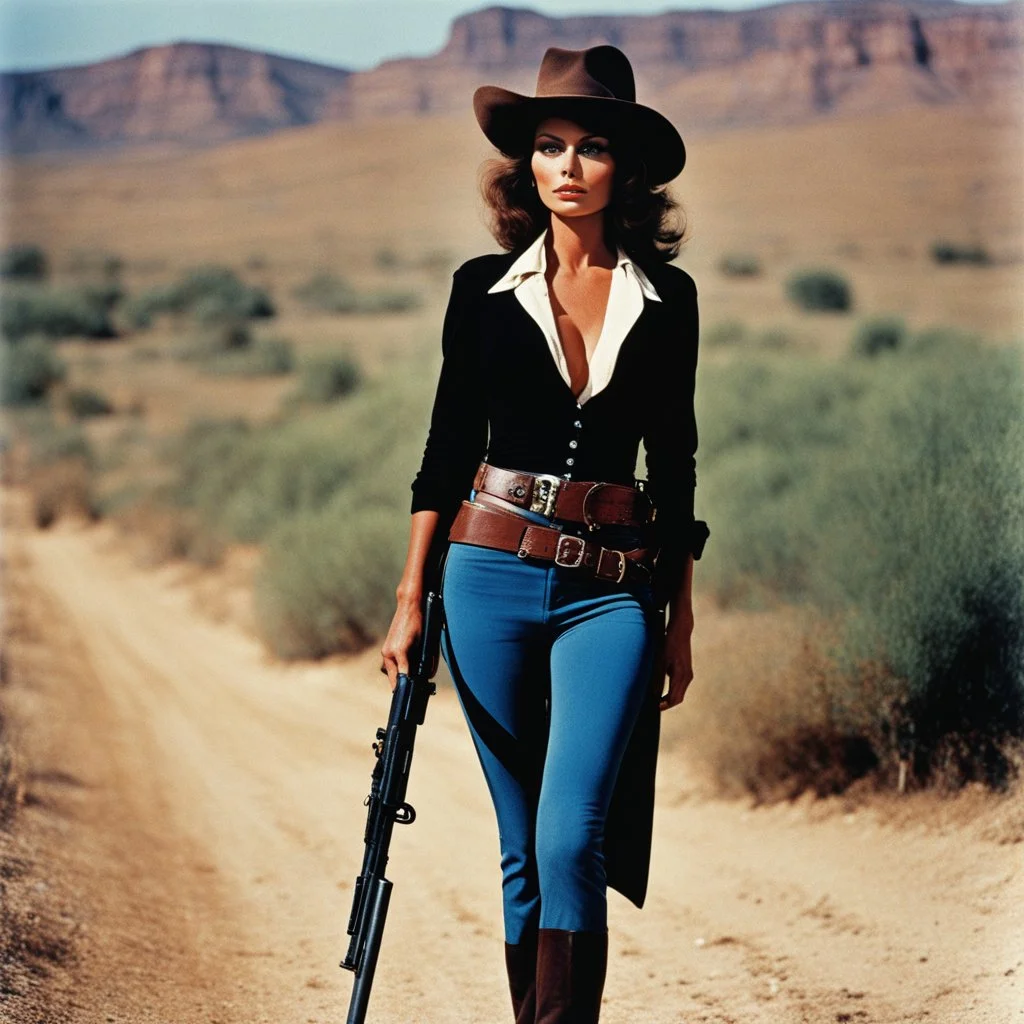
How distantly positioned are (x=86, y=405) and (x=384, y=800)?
22879mm

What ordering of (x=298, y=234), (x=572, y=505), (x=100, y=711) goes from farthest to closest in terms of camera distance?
(x=298, y=234) → (x=100, y=711) → (x=572, y=505)

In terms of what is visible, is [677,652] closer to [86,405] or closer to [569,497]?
[569,497]

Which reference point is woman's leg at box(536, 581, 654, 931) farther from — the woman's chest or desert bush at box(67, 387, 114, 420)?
desert bush at box(67, 387, 114, 420)

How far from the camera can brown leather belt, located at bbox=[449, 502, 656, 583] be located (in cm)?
319

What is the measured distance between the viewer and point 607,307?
Answer: 11.1 feet

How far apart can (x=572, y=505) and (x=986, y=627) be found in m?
3.85

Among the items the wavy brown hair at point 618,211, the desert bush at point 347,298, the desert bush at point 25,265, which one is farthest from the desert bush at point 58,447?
the desert bush at point 25,265

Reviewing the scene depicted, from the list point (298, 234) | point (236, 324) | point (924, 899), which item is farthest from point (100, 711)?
point (298, 234)

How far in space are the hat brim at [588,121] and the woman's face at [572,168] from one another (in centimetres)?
3

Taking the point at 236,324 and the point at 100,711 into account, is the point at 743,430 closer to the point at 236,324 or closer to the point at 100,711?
the point at 100,711

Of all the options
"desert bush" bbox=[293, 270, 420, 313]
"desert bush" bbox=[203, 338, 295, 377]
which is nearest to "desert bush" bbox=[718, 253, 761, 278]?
"desert bush" bbox=[293, 270, 420, 313]

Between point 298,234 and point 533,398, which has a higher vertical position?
point 298,234

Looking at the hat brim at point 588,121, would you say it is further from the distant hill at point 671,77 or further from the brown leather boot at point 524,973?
the distant hill at point 671,77

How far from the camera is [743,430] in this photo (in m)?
13.5
